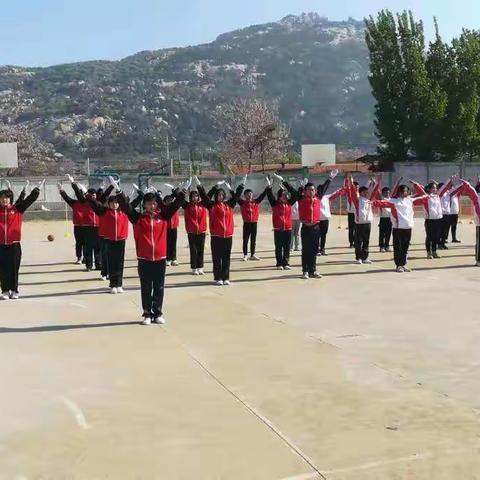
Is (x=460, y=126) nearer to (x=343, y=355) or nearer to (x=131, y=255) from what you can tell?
(x=131, y=255)

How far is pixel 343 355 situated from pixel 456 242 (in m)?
13.5

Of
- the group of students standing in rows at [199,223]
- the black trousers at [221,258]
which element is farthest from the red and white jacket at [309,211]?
the black trousers at [221,258]

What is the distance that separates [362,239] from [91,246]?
5.79 meters

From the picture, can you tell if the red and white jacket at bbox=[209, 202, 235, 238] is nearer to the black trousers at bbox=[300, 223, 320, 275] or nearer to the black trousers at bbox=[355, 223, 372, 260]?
the black trousers at bbox=[300, 223, 320, 275]

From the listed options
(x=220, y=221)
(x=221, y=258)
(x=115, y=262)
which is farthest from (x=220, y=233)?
(x=115, y=262)

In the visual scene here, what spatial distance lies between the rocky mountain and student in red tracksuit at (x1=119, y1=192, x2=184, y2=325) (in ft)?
335

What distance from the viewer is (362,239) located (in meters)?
16.1

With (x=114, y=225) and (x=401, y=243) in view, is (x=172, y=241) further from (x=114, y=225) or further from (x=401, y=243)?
(x=401, y=243)

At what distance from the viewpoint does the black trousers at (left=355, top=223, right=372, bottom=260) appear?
52.6ft

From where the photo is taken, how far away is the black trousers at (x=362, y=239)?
16.0 meters

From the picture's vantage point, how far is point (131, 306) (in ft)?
36.8

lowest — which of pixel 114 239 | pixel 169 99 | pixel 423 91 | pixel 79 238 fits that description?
pixel 79 238

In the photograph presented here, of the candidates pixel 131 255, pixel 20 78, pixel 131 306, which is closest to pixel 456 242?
pixel 131 255

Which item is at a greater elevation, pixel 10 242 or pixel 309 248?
pixel 10 242
